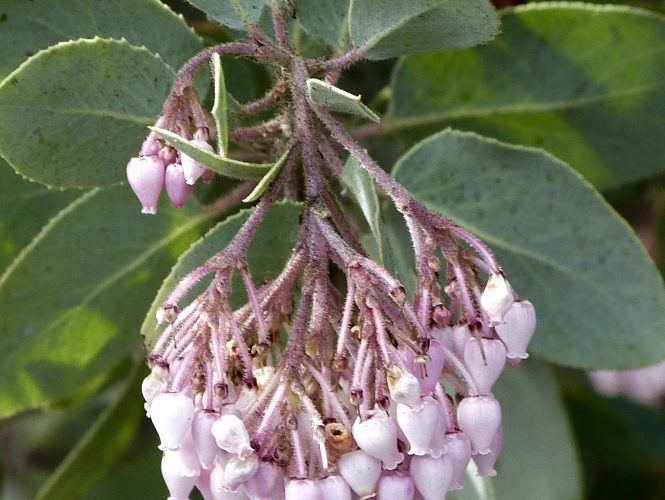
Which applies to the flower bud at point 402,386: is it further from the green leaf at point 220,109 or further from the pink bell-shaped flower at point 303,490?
the green leaf at point 220,109

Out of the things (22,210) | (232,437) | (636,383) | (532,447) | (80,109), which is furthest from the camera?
(636,383)

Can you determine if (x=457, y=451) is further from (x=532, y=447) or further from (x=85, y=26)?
(x=532, y=447)

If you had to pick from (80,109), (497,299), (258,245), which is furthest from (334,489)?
(80,109)

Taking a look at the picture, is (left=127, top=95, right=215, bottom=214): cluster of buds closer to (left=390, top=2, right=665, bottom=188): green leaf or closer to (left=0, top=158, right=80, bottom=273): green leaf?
(left=0, top=158, right=80, bottom=273): green leaf

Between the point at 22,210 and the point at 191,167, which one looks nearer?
A: the point at 191,167

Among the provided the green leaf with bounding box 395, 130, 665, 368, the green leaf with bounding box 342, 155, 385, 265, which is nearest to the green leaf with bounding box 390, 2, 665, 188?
the green leaf with bounding box 395, 130, 665, 368

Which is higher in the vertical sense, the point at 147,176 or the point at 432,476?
the point at 147,176
